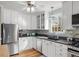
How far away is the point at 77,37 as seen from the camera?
3.69m

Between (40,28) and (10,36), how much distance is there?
236 centimetres

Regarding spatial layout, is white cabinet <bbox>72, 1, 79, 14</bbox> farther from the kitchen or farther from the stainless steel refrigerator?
the stainless steel refrigerator

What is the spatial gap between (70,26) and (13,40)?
2686mm

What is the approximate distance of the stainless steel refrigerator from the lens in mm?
4699

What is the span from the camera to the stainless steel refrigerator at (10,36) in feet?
15.4

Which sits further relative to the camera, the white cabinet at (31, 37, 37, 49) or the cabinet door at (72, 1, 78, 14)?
the white cabinet at (31, 37, 37, 49)

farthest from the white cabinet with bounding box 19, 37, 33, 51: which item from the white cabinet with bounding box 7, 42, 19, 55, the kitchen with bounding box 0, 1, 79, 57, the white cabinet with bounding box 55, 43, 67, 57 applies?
the white cabinet with bounding box 55, 43, 67, 57

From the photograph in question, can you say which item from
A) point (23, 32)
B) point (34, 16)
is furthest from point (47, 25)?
point (23, 32)

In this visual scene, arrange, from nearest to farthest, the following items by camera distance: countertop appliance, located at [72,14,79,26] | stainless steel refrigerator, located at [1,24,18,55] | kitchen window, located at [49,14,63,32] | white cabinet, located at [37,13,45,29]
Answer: countertop appliance, located at [72,14,79,26] < stainless steel refrigerator, located at [1,24,18,55] < kitchen window, located at [49,14,63,32] < white cabinet, located at [37,13,45,29]

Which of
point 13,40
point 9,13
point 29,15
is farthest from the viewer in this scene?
point 29,15

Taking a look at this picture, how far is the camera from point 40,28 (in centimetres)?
685

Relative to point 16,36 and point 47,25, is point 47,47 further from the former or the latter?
point 47,25

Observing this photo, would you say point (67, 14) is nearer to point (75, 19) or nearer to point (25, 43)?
point (75, 19)

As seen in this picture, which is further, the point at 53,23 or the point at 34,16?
the point at 34,16
